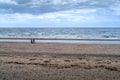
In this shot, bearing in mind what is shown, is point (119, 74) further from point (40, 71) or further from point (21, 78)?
point (21, 78)

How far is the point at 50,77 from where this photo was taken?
645 cm

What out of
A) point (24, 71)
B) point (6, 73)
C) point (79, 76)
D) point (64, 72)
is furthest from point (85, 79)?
point (6, 73)

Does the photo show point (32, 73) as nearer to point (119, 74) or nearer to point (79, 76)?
point (79, 76)

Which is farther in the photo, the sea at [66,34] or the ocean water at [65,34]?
the ocean water at [65,34]

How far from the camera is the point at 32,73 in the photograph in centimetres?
696

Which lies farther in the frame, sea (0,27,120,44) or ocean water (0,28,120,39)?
ocean water (0,28,120,39)

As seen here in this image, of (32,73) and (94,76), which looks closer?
(94,76)

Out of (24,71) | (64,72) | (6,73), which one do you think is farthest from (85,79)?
(6,73)

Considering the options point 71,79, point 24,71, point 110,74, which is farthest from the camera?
point 24,71

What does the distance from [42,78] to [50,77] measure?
0.30 meters

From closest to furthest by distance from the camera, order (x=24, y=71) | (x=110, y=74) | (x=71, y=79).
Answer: (x=71, y=79) < (x=110, y=74) < (x=24, y=71)

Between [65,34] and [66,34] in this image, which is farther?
[66,34]

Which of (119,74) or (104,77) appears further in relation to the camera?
(119,74)

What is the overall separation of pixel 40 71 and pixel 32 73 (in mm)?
422
